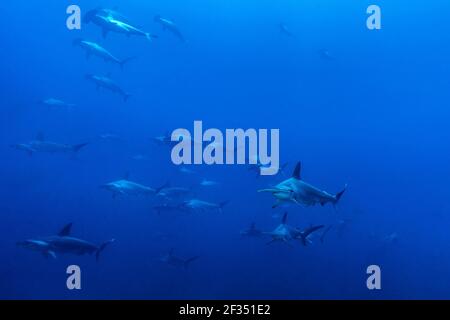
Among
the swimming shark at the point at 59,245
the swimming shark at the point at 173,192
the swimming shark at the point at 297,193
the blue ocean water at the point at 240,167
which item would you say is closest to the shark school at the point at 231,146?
the swimming shark at the point at 297,193

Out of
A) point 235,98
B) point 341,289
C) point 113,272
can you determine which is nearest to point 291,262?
point 341,289

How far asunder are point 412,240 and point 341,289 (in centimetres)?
772

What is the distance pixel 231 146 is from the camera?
678 centimetres

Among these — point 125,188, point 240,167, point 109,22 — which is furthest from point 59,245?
point 240,167

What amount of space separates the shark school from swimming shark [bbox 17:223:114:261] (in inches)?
79.2

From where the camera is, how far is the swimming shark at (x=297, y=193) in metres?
4.66

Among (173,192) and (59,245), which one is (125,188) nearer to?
(173,192)

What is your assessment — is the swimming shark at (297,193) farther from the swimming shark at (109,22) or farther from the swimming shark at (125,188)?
the swimming shark at (109,22)

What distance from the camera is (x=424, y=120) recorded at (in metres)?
27.5

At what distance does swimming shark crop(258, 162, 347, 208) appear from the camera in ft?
15.3

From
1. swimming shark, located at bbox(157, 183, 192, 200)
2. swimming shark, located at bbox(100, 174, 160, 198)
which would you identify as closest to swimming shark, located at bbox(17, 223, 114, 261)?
swimming shark, located at bbox(100, 174, 160, 198)

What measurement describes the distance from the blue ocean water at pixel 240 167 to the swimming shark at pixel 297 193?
6577mm

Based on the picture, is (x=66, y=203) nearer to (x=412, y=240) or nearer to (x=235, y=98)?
(x=235, y=98)

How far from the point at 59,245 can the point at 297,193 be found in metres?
3.58
